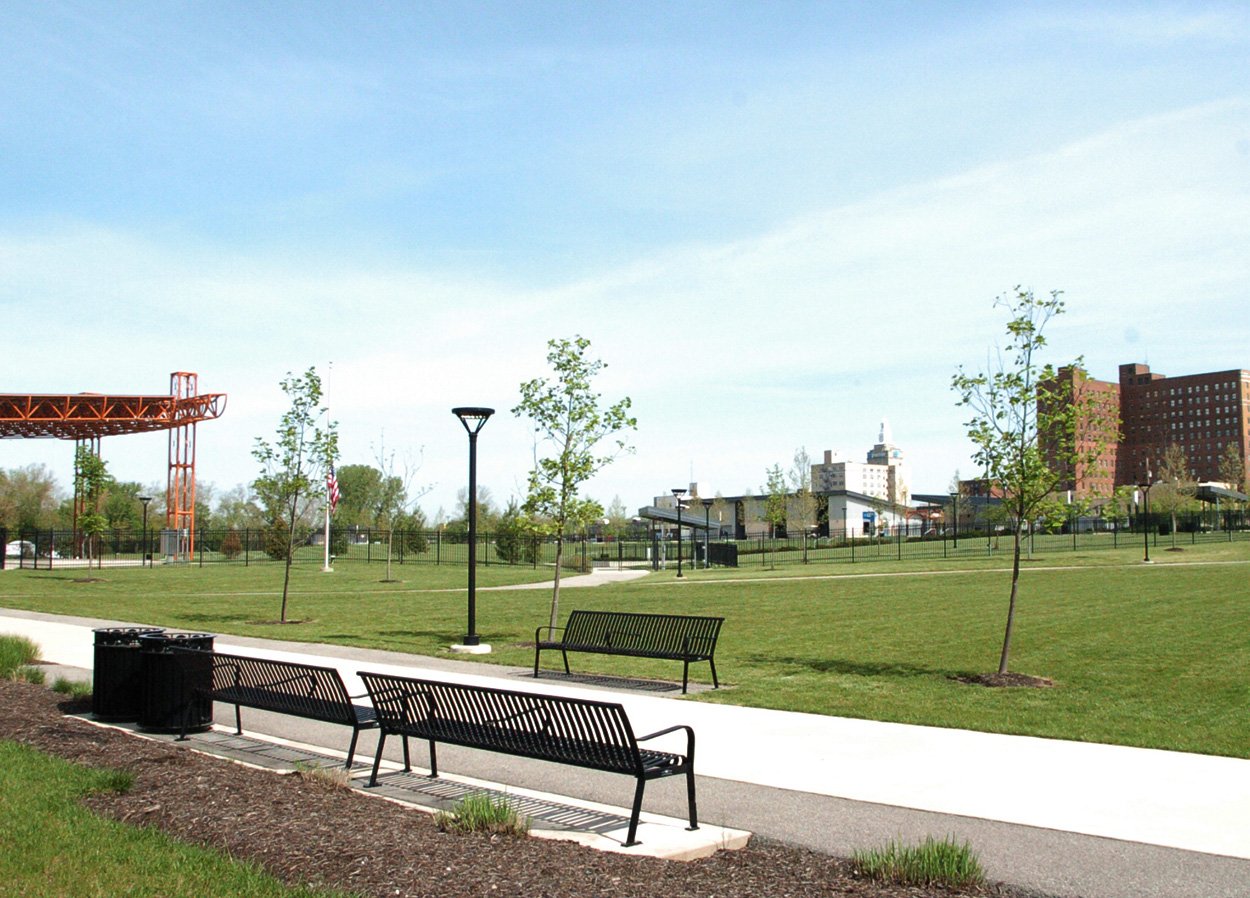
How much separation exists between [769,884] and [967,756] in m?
3.88

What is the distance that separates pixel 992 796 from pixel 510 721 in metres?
3.38

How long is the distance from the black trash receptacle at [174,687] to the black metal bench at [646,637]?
13.4 feet

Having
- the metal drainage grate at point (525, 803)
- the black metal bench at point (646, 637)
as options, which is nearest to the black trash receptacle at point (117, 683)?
the metal drainage grate at point (525, 803)

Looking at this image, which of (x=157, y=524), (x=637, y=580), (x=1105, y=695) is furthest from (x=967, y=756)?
(x=157, y=524)

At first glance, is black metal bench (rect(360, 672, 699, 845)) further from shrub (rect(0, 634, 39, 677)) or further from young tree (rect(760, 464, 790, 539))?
young tree (rect(760, 464, 790, 539))

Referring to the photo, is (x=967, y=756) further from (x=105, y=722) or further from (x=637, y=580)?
→ (x=637, y=580)

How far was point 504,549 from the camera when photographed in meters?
53.8

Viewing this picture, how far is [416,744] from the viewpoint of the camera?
9.47 m

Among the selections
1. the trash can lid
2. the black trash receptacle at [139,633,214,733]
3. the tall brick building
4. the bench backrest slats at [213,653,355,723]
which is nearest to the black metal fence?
the trash can lid

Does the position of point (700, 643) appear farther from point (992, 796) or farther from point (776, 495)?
point (776, 495)

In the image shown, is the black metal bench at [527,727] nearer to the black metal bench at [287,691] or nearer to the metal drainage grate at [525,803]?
the metal drainage grate at [525,803]

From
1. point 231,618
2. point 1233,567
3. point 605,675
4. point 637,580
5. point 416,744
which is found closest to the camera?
point 416,744

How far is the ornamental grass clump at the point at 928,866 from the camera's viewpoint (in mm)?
5348

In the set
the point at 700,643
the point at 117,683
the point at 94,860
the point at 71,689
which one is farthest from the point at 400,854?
the point at 71,689
